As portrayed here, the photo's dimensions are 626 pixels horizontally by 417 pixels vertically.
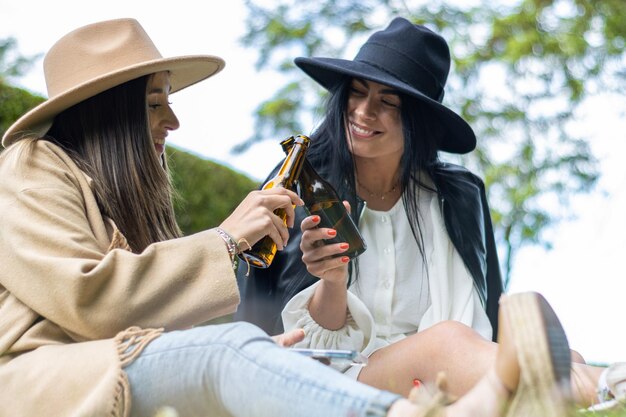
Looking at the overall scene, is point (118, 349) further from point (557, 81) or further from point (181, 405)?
point (557, 81)

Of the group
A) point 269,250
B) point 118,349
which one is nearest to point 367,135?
point 269,250

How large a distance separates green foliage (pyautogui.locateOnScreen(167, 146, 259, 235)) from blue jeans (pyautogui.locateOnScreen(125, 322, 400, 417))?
14.9 ft

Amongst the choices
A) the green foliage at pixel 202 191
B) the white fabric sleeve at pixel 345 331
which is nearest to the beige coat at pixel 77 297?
the white fabric sleeve at pixel 345 331

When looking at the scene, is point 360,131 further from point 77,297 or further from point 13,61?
point 13,61

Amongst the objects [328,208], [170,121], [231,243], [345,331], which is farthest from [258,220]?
[345,331]

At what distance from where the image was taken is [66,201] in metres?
2.17

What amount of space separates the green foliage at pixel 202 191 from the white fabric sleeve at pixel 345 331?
3.44 metres

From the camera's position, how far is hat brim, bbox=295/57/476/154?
3.35m

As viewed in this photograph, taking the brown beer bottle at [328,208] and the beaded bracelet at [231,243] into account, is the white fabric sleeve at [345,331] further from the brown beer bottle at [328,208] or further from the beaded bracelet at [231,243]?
the beaded bracelet at [231,243]

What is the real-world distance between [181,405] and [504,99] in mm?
9757

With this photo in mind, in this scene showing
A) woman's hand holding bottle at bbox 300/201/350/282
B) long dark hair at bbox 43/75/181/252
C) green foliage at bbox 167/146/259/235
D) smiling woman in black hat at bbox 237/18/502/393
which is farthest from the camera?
green foliage at bbox 167/146/259/235

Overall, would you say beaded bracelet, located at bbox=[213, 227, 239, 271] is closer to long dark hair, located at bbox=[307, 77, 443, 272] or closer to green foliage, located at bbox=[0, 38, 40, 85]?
long dark hair, located at bbox=[307, 77, 443, 272]

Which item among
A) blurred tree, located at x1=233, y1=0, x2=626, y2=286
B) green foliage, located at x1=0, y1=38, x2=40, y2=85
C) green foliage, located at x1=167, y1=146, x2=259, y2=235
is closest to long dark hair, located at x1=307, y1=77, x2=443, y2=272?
green foliage, located at x1=167, y1=146, x2=259, y2=235

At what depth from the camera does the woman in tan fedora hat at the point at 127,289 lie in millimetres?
1633
